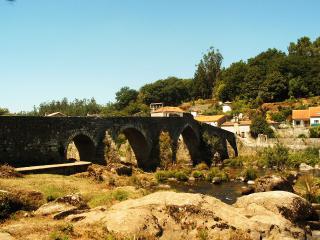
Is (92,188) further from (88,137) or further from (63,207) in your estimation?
(88,137)

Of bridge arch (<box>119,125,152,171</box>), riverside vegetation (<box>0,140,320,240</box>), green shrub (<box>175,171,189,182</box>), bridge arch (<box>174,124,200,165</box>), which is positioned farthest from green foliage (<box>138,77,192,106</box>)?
green shrub (<box>175,171,189,182</box>)

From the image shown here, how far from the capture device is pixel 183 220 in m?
17.4

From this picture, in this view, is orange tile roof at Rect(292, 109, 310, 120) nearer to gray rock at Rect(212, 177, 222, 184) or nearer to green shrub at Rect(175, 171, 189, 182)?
gray rock at Rect(212, 177, 222, 184)

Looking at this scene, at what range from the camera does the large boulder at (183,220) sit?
1627 cm

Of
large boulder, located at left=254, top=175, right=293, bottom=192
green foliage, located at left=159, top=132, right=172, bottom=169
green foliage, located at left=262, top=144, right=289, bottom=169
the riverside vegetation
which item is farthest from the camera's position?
green foliage, located at left=262, top=144, right=289, bottom=169

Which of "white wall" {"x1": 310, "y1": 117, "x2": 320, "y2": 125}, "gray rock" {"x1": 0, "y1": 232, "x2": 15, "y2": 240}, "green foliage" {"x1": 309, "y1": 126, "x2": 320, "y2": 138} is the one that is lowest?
"gray rock" {"x1": 0, "y1": 232, "x2": 15, "y2": 240}

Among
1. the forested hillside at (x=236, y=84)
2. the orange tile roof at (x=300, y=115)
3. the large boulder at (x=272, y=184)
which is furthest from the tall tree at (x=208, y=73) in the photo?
the large boulder at (x=272, y=184)

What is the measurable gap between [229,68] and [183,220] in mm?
92594

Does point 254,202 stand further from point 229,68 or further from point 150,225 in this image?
point 229,68

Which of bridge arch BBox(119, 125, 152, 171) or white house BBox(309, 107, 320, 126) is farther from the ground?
white house BBox(309, 107, 320, 126)

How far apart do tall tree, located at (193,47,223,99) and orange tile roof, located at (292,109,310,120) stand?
41.1 metres

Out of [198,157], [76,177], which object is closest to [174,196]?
[76,177]

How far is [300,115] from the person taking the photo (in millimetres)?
73562

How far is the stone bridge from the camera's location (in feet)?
107
